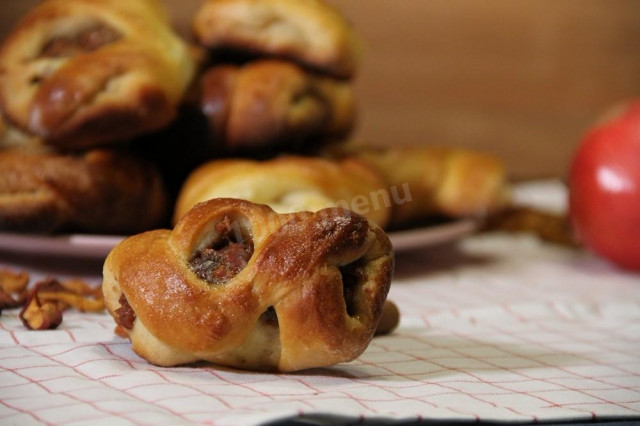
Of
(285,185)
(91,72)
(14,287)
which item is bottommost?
(14,287)

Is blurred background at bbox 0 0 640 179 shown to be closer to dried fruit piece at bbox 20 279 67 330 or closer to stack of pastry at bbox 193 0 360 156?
stack of pastry at bbox 193 0 360 156

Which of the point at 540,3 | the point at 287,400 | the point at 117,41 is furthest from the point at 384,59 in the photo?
the point at 287,400

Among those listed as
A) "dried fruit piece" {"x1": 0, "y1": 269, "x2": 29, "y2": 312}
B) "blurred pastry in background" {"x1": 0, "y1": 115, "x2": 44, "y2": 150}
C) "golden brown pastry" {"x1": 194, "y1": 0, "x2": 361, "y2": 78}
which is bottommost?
"dried fruit piece" {"x1": 0, "y1": 269, "x2": 29, "y2": 312}

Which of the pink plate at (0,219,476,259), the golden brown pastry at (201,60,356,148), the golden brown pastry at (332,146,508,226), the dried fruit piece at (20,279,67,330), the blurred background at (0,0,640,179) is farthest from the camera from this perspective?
the blurred background at (0,0,640,179)

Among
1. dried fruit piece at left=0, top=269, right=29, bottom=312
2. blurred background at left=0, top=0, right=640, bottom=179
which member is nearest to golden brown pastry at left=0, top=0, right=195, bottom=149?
dried fruit piece at left=0, top=269, right=29, bottom=312

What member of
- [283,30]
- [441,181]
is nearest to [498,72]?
[441,181]

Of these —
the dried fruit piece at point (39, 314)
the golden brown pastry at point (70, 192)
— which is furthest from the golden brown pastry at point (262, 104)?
the dried fruit piece at point (39, 314)

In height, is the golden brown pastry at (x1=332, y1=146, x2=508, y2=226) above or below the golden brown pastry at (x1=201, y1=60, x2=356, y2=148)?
below

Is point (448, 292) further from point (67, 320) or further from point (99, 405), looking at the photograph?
point (99, 405)

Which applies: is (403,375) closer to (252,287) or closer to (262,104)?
(252,287)
